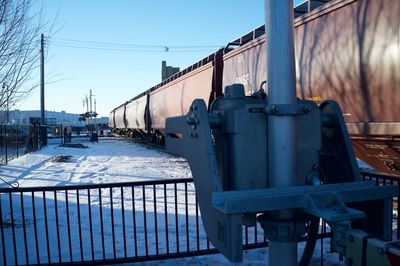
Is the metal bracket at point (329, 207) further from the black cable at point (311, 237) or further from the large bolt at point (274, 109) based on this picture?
the large bolt at point (274, 109)

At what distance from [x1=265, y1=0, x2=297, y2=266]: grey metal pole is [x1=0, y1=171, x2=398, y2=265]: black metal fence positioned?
2.76 metres

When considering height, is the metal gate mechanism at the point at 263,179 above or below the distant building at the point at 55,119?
below

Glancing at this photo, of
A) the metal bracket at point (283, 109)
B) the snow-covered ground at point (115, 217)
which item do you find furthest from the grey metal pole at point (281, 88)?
the snow-covered ground at point (115, 217)

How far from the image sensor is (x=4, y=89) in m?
7.73

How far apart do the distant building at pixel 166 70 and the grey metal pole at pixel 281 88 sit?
125ft

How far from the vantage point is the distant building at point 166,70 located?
4024cm

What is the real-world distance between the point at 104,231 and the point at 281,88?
17.9 feet

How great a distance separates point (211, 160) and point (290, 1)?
0.83 m

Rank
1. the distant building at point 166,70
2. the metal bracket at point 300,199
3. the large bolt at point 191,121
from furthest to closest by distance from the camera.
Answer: the distant building at point 166,70 < the large bolt at point 191,121 < the metal bracket at point 300,199

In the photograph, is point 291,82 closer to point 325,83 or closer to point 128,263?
point 128,263

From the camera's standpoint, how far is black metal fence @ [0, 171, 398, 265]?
4.81 meters

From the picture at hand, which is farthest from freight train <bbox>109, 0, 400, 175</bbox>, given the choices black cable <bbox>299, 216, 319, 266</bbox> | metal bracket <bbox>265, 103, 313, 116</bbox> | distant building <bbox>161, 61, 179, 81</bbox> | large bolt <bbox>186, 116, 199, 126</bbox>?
distant building <bbox>161, 61, 179, 81</bbox>

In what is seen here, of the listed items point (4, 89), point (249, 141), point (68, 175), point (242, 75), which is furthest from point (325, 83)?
point (68, 175)

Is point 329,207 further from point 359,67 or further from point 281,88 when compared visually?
point 359,67
